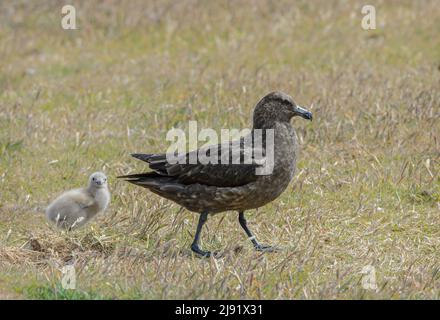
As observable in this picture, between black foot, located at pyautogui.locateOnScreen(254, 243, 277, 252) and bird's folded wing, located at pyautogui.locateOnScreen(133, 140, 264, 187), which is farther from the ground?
bird's folded wing, located at pyautogui.locateOnScreen(133, 140, 264, 187)

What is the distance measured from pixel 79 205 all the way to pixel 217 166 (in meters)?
1.30

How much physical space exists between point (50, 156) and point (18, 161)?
33cm

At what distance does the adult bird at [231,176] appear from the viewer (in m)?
6.93

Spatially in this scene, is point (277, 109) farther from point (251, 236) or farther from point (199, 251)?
point (199, 251)

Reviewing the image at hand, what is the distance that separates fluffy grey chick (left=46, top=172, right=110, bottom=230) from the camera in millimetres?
7629

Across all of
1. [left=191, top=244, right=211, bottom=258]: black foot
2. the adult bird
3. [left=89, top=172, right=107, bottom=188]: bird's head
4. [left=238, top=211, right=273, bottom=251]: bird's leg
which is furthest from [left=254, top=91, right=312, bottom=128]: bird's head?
[left=89, top=172, right=107, bottom=188]: bird's head

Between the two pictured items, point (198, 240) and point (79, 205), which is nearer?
point (198, 240)

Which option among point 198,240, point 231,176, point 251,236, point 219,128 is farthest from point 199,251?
point 219,128

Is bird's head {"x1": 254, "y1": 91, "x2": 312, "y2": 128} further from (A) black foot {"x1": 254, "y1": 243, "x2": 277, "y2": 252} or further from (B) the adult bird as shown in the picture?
(A) black foot {"x1": 254, "y1": 243, "x2": 277, "y2": 252}

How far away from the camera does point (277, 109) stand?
7.36 meters

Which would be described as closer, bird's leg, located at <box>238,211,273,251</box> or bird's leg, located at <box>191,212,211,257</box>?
bird's leg, located at <box>191,212,211,257</box>

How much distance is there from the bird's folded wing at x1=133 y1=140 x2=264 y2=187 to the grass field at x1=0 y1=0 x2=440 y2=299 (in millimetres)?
451

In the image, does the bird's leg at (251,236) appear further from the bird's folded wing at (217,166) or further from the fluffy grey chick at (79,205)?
the fluffy grey chick at (79,205)

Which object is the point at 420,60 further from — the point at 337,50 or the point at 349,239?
the point at 349,239
